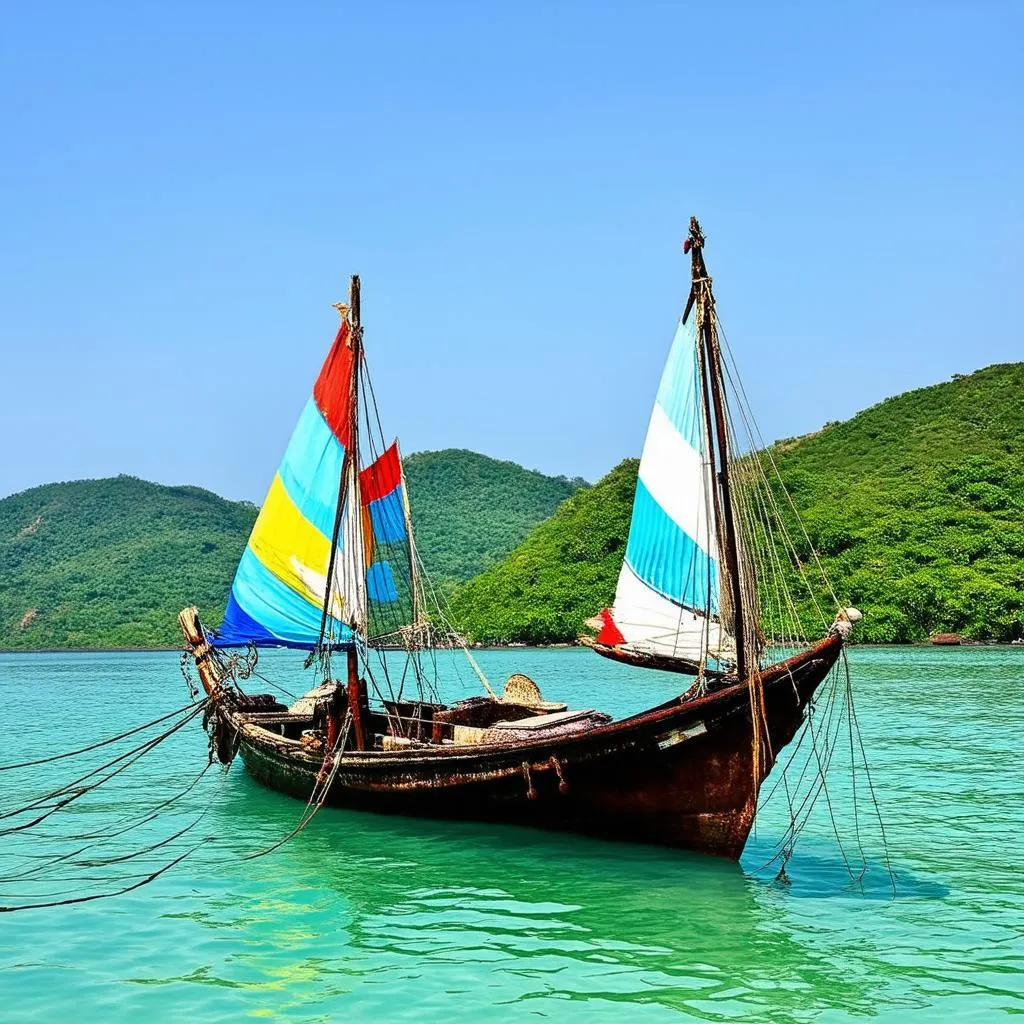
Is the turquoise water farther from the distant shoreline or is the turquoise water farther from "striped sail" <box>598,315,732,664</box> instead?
the distant shoreline

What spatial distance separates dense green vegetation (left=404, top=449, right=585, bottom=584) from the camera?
124188 millimetres

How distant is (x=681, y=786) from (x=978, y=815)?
19.2 ft

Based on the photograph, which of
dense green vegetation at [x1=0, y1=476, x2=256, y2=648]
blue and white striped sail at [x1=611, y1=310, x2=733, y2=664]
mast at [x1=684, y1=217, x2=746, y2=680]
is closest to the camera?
mast at [x1=684, y1=217, x2=746, y2=680]

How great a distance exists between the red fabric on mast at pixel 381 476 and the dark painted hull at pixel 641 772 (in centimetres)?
423

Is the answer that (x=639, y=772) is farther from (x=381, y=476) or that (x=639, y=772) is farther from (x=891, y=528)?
(x=891, y=528)

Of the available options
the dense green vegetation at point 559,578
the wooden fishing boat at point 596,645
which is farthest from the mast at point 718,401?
the dense green vegetation at point 559,578

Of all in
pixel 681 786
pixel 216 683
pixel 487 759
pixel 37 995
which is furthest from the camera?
pixel 216 683

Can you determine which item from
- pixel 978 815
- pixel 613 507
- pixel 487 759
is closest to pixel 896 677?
pixel 978 815

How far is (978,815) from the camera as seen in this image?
16062 millimetres

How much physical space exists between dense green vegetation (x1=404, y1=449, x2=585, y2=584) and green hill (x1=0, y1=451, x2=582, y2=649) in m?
0.13

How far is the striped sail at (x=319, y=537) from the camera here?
659 inches

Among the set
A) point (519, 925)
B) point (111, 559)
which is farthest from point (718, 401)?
point (111, 559)

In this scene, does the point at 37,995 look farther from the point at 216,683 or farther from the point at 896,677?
the point at 896,677

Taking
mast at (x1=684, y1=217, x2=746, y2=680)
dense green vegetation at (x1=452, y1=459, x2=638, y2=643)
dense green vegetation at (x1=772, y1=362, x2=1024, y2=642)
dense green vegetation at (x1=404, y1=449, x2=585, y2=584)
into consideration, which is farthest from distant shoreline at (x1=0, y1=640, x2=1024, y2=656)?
dense green vegetation at (x1=404, y1=449, x2=585, y2=584)
